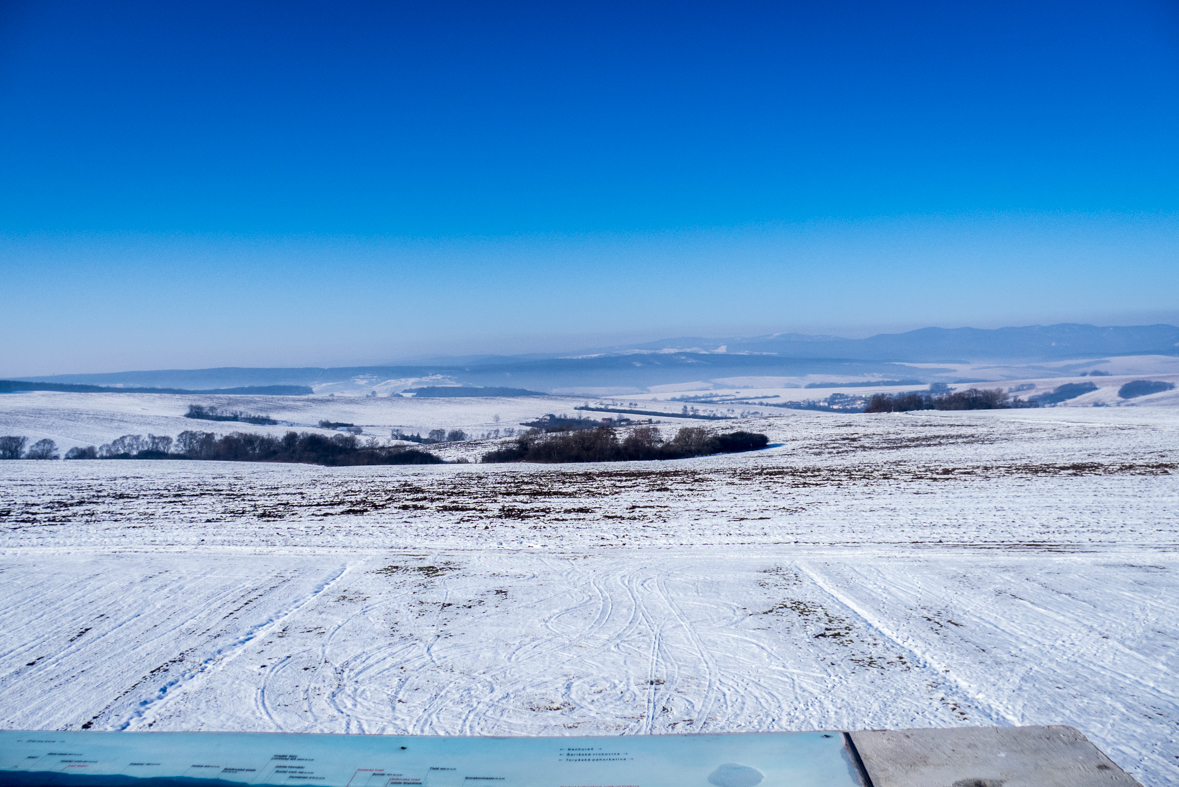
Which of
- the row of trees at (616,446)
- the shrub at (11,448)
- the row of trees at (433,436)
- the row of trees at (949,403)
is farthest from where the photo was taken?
the row of trees at (433,436)

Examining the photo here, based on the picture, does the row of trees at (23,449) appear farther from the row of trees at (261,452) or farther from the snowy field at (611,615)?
the snowy field at (611,615)

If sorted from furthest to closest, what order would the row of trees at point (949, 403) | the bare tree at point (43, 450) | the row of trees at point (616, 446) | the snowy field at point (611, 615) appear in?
1. the row of trees at point (949, 403)
2. the bare tree at point (43, 450)
3. the row of trees at point (616, 446)
4. the snowy field at point (611, 615)

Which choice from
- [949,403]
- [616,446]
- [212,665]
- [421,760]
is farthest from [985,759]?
[949,403]

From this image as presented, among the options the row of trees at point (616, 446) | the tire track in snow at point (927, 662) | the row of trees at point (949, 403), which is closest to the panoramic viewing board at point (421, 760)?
the tire track in snow at point (927, 662)

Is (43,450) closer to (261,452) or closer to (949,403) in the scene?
(261,452)

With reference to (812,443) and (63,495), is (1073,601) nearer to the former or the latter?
(63,495)

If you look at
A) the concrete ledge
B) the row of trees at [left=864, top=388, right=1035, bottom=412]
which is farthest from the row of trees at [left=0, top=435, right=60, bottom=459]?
the row of trees at [left=864, top=388, right=1035, bottom=412]
